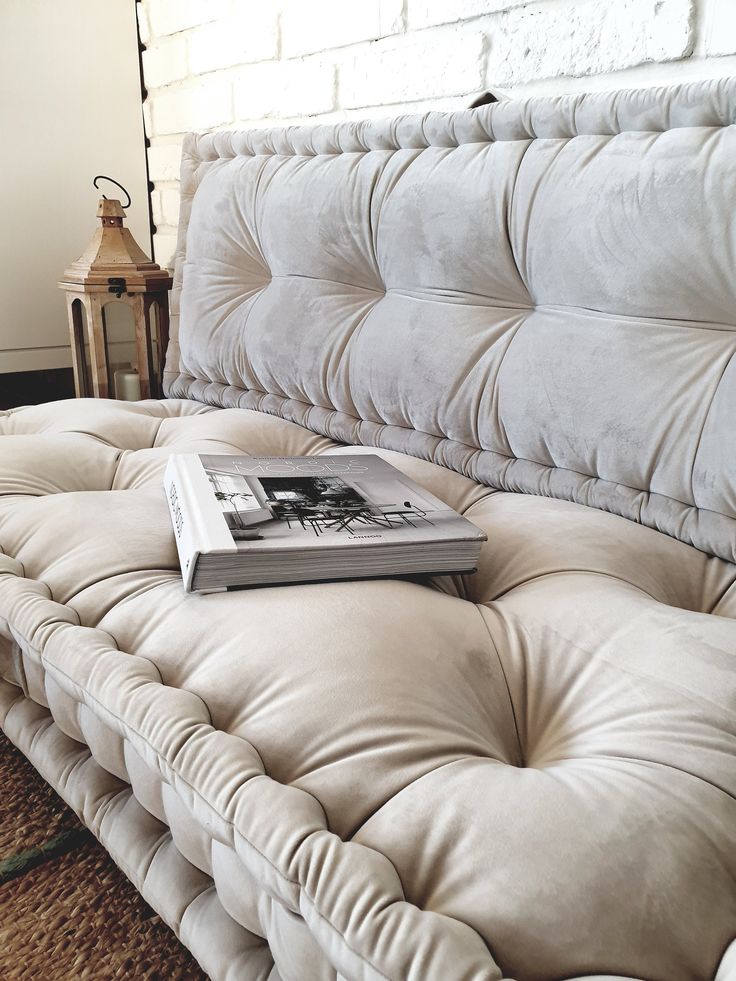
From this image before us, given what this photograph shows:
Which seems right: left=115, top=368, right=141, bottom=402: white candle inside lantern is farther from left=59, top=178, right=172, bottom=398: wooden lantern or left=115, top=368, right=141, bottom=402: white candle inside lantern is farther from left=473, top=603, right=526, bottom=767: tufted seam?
left=473, top=603, right=526, bottom=767: tufted seam

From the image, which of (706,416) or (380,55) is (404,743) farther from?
(380,55)

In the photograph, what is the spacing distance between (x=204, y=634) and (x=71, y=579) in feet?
0.57

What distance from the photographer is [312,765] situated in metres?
0.51

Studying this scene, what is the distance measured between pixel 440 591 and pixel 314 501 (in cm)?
15

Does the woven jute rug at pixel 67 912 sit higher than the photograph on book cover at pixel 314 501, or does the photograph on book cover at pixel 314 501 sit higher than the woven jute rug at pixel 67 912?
the photograph on book cover at pixel 314 501

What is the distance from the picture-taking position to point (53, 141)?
1979mm

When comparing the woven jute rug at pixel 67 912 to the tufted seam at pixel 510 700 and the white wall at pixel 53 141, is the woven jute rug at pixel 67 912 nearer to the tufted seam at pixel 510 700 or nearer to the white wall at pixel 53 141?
the tufted seam at pixel 510 700

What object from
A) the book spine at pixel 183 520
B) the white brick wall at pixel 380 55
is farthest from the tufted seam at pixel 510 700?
the white brick wall at pixel 380 55

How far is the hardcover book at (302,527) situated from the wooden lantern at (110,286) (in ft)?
2.83

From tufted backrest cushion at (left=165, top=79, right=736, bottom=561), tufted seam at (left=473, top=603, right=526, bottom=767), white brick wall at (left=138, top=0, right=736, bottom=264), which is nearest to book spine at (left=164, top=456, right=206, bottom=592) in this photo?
tufted seam at (left=473, top=603, right=526, bottom=767)

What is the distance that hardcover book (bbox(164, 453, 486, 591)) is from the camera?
0.66m

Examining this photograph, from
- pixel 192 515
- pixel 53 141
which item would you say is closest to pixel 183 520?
pixel 192 515

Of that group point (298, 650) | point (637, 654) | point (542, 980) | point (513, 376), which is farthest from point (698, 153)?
point (542, 980)

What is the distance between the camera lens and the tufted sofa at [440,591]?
17.0 inches
